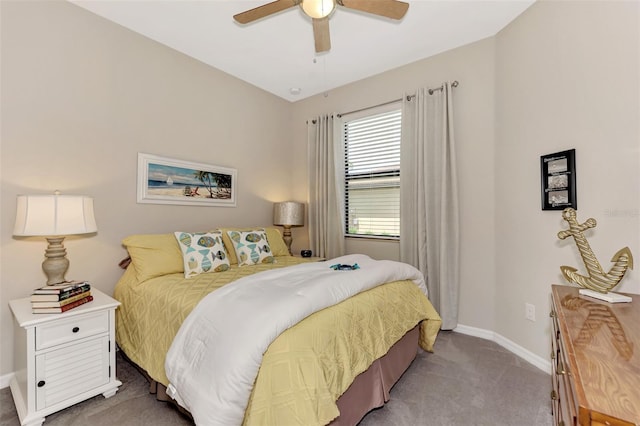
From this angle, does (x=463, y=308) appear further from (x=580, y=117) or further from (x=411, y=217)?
(x=580, y=117)

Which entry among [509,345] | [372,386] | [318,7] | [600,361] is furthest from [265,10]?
[509,345]

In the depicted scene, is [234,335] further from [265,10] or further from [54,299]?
[265,10]

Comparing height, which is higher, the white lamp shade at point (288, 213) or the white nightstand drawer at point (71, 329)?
the white lamp shade at point (288, 213)

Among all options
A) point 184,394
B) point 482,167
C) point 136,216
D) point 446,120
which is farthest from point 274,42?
point 184,394

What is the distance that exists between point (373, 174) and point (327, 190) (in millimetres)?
617

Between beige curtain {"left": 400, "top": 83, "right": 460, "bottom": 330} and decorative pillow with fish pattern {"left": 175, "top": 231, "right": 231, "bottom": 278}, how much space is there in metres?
1.89

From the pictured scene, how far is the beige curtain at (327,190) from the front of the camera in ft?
12.1

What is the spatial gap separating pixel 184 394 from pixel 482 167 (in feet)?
9.55

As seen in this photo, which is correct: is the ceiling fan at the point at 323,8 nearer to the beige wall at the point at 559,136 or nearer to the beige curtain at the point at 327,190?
the beige wall at the point at 559,136

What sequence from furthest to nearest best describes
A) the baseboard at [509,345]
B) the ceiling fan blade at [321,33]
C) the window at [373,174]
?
the window at [373,174], the baseboard at [509,345], the ceiling fan blade at [321,33]

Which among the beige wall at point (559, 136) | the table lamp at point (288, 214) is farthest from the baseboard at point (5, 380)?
the beige wall at point (559, 136)

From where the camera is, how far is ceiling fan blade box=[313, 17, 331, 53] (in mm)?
1957

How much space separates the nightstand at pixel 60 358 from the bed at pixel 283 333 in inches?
6.9

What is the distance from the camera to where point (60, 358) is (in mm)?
1715
